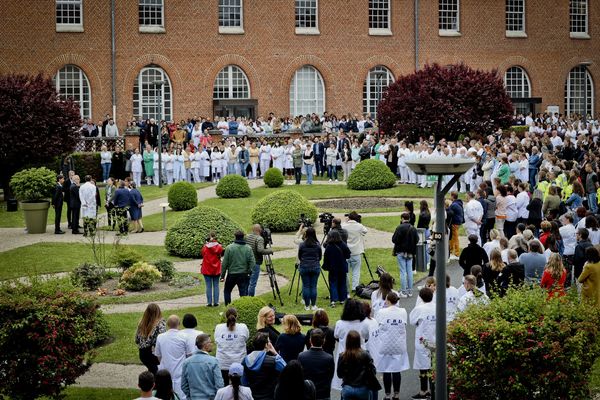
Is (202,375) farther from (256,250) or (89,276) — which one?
(89,276)

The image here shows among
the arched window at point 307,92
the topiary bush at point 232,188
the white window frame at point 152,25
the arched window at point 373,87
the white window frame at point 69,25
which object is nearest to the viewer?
the topiary bush at point 232,188

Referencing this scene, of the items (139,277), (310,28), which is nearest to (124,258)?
(139,277)

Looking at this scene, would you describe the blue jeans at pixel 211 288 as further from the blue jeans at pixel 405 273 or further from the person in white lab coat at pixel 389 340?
the person in white lab coat at pixel 389 340

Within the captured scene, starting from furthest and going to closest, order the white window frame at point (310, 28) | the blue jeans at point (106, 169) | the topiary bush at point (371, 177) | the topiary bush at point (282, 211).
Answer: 1. the white window frame at point (310, 28)
2. the blue jeans at point (106, 169)
3. the topiary bush at point (371, 177)
4. the topiary bush at point (282, 211)

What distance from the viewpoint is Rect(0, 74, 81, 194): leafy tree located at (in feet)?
130

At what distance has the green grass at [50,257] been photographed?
86.4 ft

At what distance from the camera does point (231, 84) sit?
51938 millimetres

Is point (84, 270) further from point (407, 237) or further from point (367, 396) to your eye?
point (367, 396)

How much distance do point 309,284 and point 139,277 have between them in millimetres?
4274

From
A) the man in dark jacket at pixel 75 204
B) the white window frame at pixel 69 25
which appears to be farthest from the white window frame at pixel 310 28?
the man in dark jacket at pixel 75 204

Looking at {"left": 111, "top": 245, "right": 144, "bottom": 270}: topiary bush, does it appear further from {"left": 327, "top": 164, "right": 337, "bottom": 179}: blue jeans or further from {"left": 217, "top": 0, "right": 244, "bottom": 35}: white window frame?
{"left": 217, "top": 0, "right": 244, "bottom": 35}: white window frame

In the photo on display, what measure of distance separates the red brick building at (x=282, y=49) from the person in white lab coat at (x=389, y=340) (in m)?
32.2

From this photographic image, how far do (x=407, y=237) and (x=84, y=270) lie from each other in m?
6.94

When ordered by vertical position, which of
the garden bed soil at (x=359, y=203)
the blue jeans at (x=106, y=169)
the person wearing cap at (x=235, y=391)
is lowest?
the person wearing cap at (x=235, y=391)
